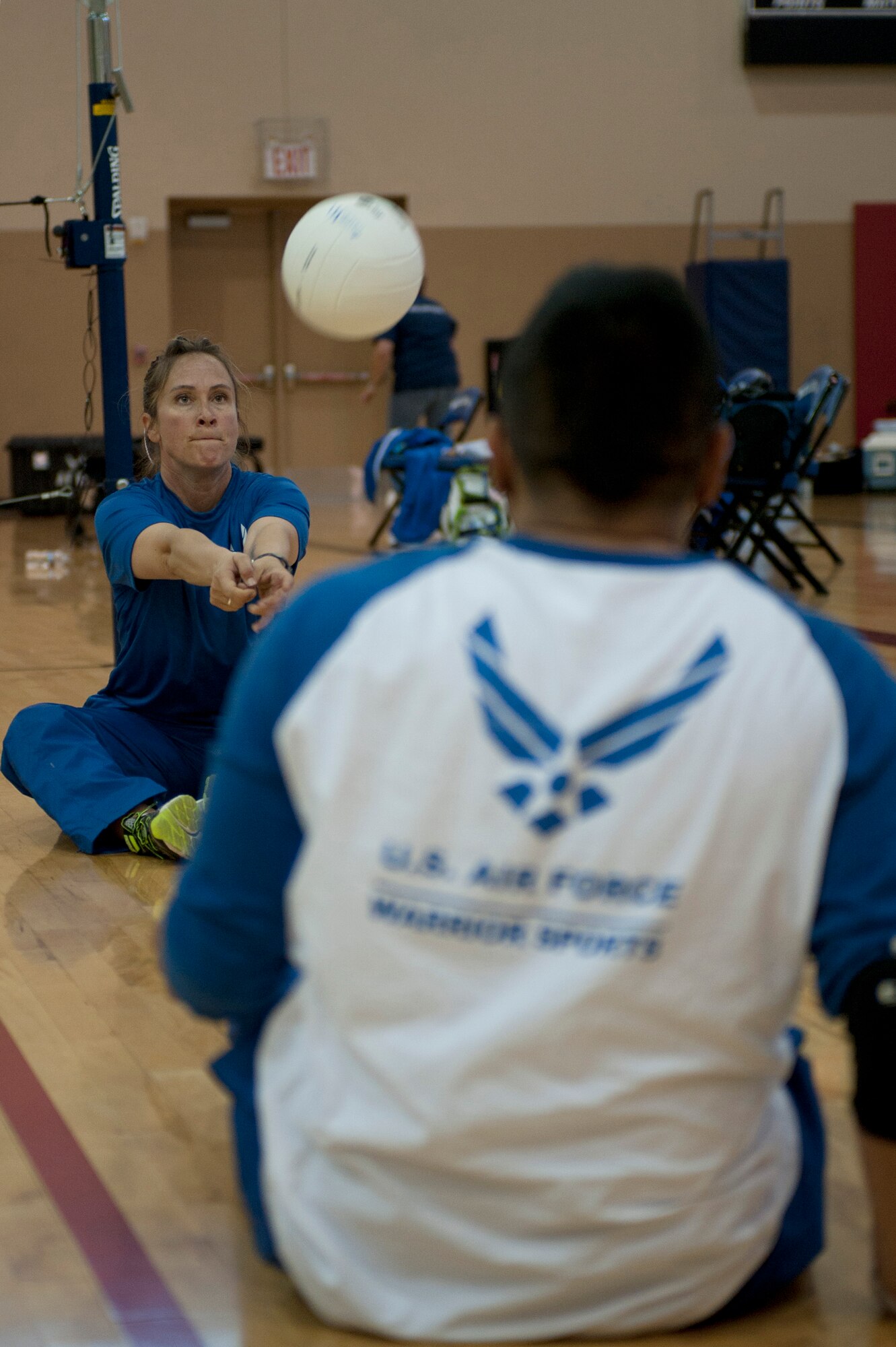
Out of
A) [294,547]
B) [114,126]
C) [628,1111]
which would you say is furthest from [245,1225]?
[114,126]

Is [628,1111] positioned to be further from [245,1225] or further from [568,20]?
[568,20]

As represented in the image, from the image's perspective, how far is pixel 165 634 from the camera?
2.75m

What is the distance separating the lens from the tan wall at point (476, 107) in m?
11.5

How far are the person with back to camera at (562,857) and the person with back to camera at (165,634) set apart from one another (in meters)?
1.53

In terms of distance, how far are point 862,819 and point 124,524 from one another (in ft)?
6.10

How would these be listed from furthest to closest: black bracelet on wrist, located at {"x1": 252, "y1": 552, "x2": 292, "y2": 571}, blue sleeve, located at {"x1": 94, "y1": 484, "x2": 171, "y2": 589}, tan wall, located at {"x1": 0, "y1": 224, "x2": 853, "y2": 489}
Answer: tan wall, located at {"x1": 0, "y1": 224, "x2": 853, "y2": 489} < blue sleeve, located at {"x1": 94, "y1": 484, "x2": 171, "y2": 589} < black bracelet on wrist, located at {"x1": 252, "y1": 552, "x2": 292, "y2": 571}

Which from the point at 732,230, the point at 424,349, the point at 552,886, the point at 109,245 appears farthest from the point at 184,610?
A: the point at 732,230

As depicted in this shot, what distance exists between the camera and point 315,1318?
1212 millimetres

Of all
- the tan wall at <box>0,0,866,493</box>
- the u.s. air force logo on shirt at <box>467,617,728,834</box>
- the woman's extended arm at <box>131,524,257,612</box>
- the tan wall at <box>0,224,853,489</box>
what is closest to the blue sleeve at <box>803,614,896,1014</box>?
the u.s. air force logo on shirt at <box>467,617,728,834</box>

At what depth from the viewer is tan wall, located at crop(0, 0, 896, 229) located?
11547 mm

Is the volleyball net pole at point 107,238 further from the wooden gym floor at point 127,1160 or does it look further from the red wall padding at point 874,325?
the red wall padding at point 874,325

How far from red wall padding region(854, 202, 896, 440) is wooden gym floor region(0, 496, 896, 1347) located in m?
11.3

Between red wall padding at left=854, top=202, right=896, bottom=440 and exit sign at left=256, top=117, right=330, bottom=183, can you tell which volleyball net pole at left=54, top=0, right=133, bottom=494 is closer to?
exit sign at left=256, top=117, right=330, bottom=183

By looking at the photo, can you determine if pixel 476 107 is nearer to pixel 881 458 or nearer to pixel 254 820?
pixel 881 458
